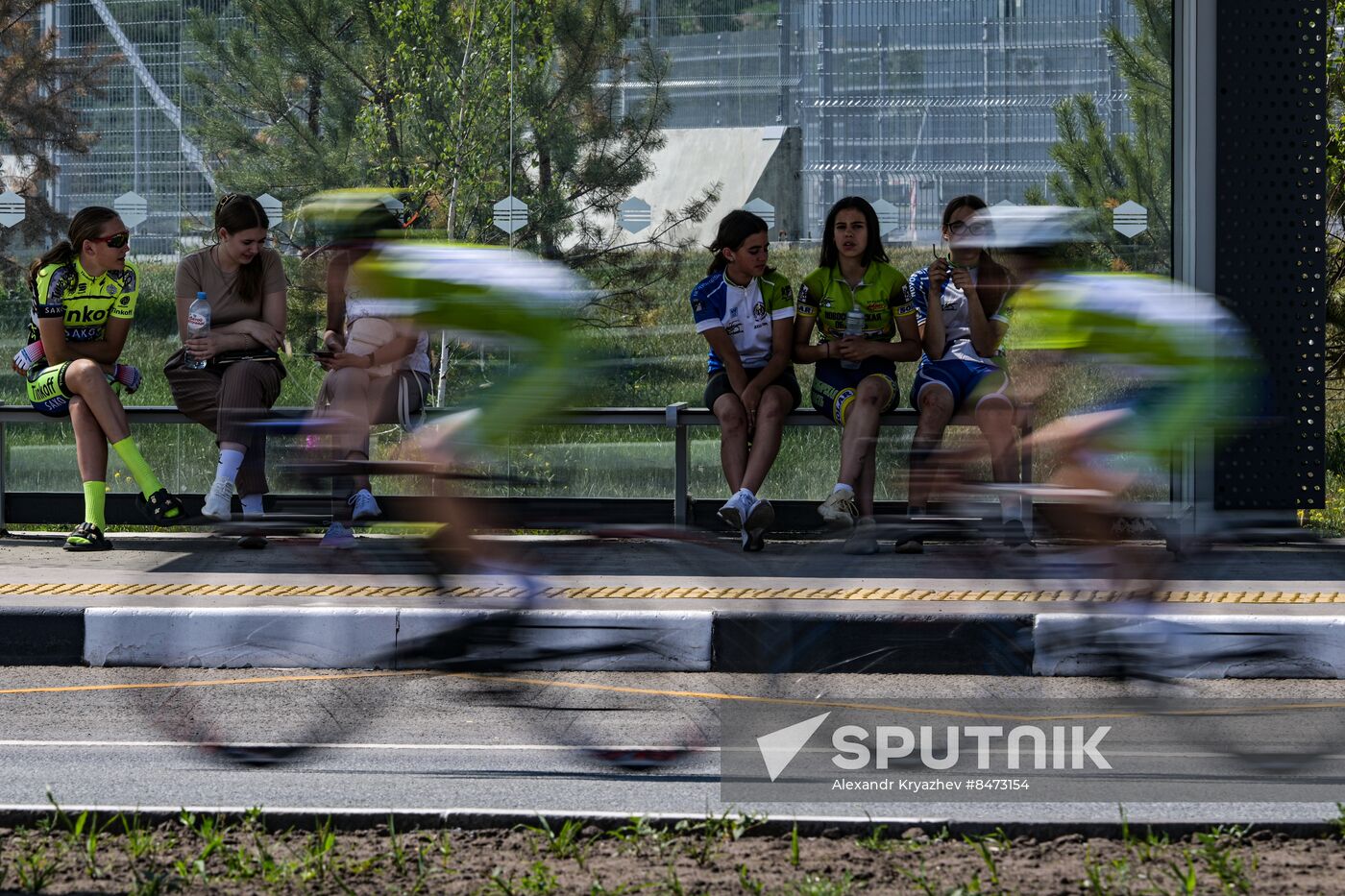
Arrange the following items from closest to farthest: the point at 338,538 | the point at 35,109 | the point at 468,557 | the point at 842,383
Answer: the point at 468,557 → the point at 338,538 → the point at 842,383 → the point at 35,109

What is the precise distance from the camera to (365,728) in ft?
17.3

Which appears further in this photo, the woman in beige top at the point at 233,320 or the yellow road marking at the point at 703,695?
the woman in beige top at the point at 233,320

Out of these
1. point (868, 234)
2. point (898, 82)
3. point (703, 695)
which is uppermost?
point (898, 82)

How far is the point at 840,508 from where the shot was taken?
7.09m

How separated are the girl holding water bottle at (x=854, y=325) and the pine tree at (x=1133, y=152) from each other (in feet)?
4.43

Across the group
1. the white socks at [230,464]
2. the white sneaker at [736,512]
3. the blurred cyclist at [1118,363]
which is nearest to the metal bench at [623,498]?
the white sneaker at [736,512]

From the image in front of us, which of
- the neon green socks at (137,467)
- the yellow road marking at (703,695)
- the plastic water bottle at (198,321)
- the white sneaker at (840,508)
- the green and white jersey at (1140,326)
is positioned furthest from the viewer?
the plastic water bottle at (198,321)

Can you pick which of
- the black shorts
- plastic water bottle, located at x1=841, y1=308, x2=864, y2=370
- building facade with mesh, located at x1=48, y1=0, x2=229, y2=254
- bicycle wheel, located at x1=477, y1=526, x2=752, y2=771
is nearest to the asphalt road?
bicycle wheel, located at x1=477, y1=526, x2=752, y2=771

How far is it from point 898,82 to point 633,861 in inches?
248

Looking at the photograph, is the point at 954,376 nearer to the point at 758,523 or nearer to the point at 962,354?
the point at 962,354

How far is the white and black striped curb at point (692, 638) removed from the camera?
6234 millimetres

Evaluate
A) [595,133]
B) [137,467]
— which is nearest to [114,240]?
[137,467]

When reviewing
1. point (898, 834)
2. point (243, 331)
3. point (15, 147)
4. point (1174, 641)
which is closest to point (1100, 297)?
point (1174, 641)

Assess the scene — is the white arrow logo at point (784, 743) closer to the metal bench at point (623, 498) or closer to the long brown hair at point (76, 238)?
the metal bench at point (623, 498)
